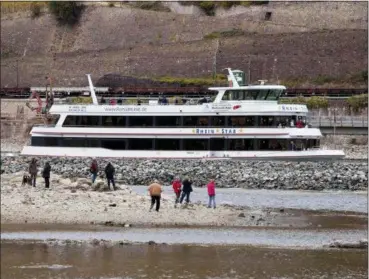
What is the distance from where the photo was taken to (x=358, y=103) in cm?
7238

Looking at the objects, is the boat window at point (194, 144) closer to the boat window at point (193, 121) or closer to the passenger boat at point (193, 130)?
the passenger boat at point (193, 130)

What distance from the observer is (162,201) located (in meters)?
31.8

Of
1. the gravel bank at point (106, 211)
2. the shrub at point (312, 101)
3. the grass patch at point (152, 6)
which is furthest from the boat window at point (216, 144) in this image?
the grass patch at point (152, 6)

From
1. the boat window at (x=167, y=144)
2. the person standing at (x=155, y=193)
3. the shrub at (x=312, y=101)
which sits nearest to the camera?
the person standing at (x=155, y=193)

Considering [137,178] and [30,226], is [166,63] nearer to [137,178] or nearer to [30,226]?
[137,178]

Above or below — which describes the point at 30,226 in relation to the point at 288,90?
below

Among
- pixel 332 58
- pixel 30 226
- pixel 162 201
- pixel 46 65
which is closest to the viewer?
pixel 30 226

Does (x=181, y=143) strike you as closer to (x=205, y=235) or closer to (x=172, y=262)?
(x=205, y=235)

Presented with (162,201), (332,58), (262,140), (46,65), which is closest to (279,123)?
(262,140)

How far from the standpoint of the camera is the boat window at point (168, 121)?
51.4m

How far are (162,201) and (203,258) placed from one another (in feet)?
30.7

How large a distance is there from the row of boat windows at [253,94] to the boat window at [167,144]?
3.06m

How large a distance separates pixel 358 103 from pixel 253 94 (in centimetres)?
2310

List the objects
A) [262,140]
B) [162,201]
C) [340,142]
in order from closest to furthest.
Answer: [162,201]
[262,140]
[340,142]
